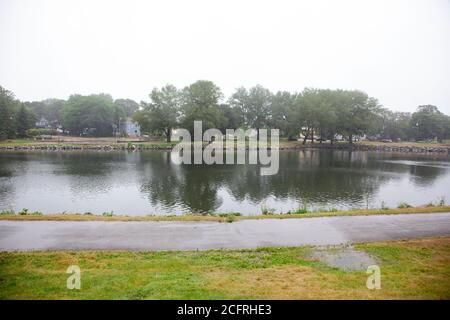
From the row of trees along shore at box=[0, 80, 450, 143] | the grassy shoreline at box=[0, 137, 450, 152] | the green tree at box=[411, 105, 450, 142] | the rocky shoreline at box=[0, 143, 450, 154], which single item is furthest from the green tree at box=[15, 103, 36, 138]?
the green tree at box=[411, 105, 450, 142]

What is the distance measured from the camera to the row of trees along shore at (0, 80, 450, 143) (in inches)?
3337

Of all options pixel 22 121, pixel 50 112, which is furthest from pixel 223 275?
pixel 50 112

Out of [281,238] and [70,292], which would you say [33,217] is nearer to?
[70,292]

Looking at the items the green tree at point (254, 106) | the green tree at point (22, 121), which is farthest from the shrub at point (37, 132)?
the green tree at point (254, 106)

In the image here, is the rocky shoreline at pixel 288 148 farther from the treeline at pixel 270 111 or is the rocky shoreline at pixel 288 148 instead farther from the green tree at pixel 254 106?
the green tree at pixel 254 106

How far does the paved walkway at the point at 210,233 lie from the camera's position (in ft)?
38.9

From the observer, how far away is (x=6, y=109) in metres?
79.2

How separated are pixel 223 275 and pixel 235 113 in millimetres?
90302

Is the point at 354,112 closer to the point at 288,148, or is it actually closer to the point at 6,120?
the point at 288,148

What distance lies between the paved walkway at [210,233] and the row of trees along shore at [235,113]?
67.8 m

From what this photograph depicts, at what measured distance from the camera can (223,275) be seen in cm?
899

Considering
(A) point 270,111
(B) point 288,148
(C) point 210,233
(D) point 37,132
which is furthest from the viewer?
→ (A) point 270,111

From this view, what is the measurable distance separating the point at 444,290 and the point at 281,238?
5.66 meters

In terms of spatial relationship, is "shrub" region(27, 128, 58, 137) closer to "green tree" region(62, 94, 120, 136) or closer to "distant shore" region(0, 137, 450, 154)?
"green tree" region(62, 94, 120, 136)
